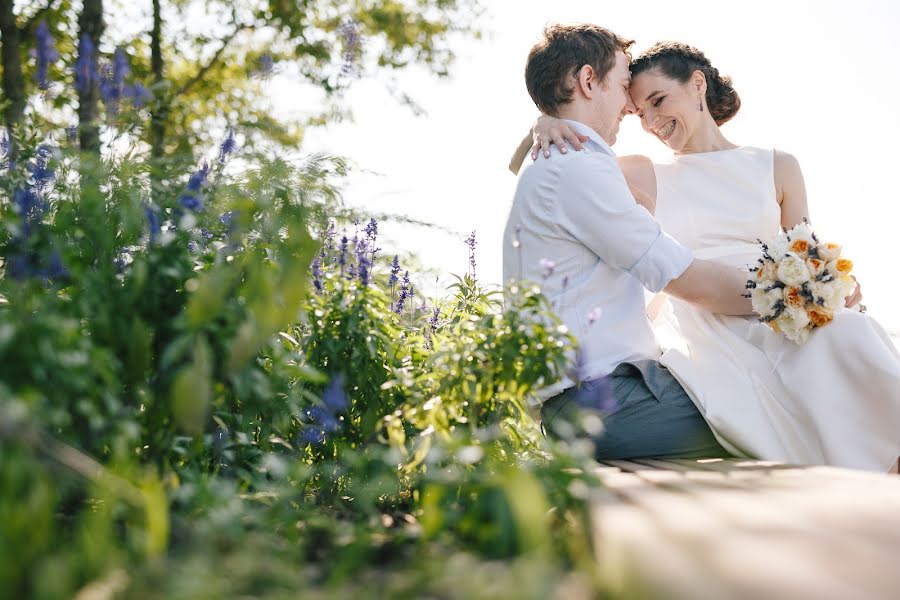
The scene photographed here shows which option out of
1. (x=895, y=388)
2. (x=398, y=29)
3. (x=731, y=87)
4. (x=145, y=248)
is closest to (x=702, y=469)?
(x=895, y=388)

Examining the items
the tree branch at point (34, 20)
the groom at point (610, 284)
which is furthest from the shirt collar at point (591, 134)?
the tree branch at point (34, 20)

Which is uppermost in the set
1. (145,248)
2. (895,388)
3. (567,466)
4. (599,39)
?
(599,39)

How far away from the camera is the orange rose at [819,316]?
8.84 feet

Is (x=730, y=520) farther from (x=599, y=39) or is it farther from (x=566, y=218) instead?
(x=599, y=39)

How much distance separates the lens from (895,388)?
8.54 feet

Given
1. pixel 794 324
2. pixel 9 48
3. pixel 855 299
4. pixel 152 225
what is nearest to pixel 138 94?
pixel 152 225

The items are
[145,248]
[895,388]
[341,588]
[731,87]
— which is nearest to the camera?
[341,588]

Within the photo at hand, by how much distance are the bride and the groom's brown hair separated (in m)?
Answer: 0.16

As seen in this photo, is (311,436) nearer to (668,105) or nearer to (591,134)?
(591,134)

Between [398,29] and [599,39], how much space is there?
7.58 m

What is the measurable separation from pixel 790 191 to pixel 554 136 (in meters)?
1.50

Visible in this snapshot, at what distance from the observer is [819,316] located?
272 centimetres

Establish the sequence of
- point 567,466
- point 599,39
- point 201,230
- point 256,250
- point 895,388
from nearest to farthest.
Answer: point 567,466 < point 256,250 < point 201,230 < point 895,388 < point 599,39

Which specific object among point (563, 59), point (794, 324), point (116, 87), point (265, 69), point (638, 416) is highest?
point (563, 59)
